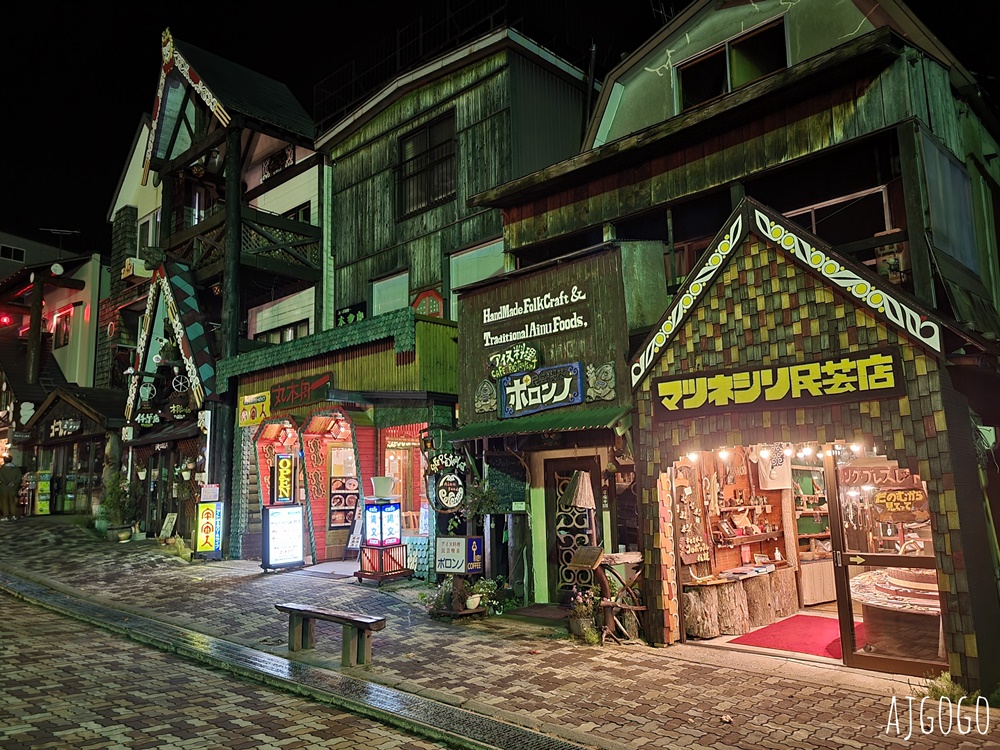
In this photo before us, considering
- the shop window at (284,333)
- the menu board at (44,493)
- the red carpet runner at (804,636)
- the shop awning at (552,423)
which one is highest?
the shop window at (284,333)

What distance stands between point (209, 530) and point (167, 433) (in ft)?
16.6

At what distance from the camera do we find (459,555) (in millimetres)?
12250

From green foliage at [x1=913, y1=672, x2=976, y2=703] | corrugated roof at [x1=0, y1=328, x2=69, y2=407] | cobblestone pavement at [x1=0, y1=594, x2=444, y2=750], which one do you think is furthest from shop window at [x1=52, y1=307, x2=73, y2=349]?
green foliage at [x1=913, y1=672, x2=976, y2=703]

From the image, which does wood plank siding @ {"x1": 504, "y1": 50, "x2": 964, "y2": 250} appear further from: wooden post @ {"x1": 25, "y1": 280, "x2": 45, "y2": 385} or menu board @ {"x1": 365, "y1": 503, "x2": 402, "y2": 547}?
wooden post @ {"x1": 25, "y1": 280, "x2": 45, "y2": 385}

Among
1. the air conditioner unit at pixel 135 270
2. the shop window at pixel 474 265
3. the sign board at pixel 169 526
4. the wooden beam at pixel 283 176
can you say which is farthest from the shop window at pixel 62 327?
the shop window at pixel 474 265

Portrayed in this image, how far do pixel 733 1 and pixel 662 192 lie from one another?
3.72 meters

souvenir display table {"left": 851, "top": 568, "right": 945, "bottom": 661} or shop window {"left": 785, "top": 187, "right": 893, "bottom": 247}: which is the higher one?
shop window {"left": 785, "top": 187, "right": 893, "bottom": 247}

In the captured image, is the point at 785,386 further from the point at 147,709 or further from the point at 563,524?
the point at 147,709

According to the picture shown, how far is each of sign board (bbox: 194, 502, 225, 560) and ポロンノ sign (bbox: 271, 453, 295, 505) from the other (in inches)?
61.0

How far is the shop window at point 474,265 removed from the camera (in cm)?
1658

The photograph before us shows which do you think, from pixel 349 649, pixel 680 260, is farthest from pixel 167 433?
pixel 680 260

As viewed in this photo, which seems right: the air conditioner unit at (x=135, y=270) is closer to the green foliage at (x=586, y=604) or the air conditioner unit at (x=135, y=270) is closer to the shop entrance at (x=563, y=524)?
the shop entrance at (x=563, y=524)

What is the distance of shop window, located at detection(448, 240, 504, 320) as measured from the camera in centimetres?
1658

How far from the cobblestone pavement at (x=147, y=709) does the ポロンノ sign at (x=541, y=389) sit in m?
5.96
